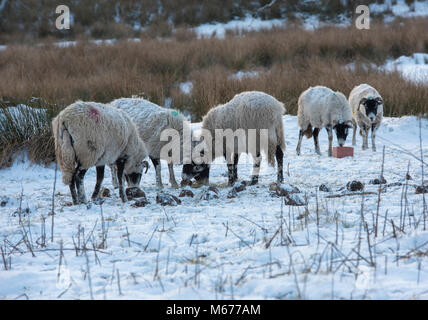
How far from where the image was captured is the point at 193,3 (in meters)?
26.0

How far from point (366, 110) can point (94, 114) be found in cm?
639

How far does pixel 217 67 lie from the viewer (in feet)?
49.0

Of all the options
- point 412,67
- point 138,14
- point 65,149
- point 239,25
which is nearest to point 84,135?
point 65,149

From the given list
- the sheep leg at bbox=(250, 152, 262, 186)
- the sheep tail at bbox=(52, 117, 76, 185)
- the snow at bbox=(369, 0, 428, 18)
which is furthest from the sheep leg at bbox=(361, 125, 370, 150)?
the snow at bbox=(369, 0, 428, 18)

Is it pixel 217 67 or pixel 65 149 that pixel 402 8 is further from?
pixel 65 149

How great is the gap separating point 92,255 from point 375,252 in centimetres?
208

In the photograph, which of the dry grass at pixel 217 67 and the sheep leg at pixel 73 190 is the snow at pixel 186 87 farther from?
the sheep leg at pixel 73 190

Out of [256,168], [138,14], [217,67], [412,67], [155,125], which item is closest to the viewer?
[256,168]

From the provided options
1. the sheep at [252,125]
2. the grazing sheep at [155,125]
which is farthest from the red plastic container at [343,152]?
the grazing sheep at [155,125]

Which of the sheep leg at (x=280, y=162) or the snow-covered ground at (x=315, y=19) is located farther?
the snow-covered ground at (x=315, y=19)

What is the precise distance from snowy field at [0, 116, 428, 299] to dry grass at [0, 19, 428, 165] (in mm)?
6480

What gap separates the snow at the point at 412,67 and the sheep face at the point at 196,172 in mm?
8218

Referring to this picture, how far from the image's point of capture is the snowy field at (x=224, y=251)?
2.73 metres
